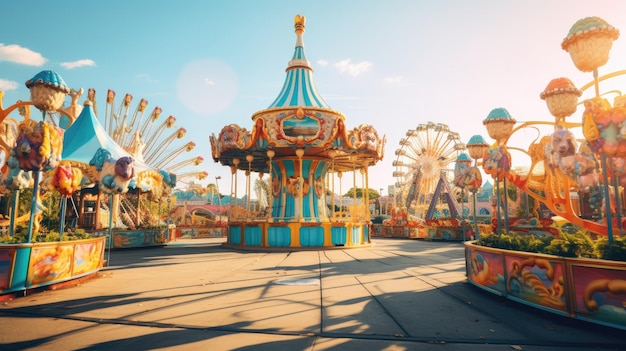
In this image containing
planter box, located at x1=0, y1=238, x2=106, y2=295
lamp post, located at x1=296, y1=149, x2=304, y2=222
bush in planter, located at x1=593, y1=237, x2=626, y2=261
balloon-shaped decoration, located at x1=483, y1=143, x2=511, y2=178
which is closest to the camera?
bush in planter, located at x1=593, y1=237, x2=626, y2=261

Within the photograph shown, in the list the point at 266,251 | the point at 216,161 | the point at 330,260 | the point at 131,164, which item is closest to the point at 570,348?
the point at 330,260

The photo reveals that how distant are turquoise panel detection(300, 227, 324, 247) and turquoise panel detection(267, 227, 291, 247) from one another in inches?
24.7

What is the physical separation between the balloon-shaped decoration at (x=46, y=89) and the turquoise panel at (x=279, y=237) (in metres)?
9.93

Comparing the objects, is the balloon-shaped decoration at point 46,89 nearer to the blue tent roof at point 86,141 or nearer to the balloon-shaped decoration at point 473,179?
the blue tent roof at point 86,141

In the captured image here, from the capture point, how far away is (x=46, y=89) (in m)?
7.05

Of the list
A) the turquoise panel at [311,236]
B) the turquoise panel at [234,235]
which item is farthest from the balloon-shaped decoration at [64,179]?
the turquoise panel at [311,236]

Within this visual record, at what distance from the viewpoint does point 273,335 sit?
Answer: 4.11 m

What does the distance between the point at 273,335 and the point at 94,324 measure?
2449 millimetres

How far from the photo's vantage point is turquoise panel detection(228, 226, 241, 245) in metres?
16.8

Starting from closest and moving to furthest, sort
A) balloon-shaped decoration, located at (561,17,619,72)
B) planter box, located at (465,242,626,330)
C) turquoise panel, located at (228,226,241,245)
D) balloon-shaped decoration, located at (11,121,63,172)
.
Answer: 1. planter box, located at (465,242,626,330)
2. balloon-shaped decoration, located at (561,17,619,72)
3. balloon-shaped decoration, located at (11,121,63,172)
4. turquoise panel, located at (228,226,241,245)

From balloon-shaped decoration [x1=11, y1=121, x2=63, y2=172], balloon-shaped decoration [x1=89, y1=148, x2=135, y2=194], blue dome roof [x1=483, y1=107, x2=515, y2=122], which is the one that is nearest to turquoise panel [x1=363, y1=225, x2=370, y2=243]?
blue dome roof [x1=483, y1=107, x2=515, y2=122]

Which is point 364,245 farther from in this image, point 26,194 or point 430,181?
point 430,181

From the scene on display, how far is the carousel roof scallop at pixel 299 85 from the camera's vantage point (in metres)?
16.7

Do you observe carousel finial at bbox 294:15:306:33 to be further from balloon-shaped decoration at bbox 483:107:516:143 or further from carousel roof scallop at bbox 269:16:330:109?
balloon-shaped decoration at bbox 483:107:516:143
